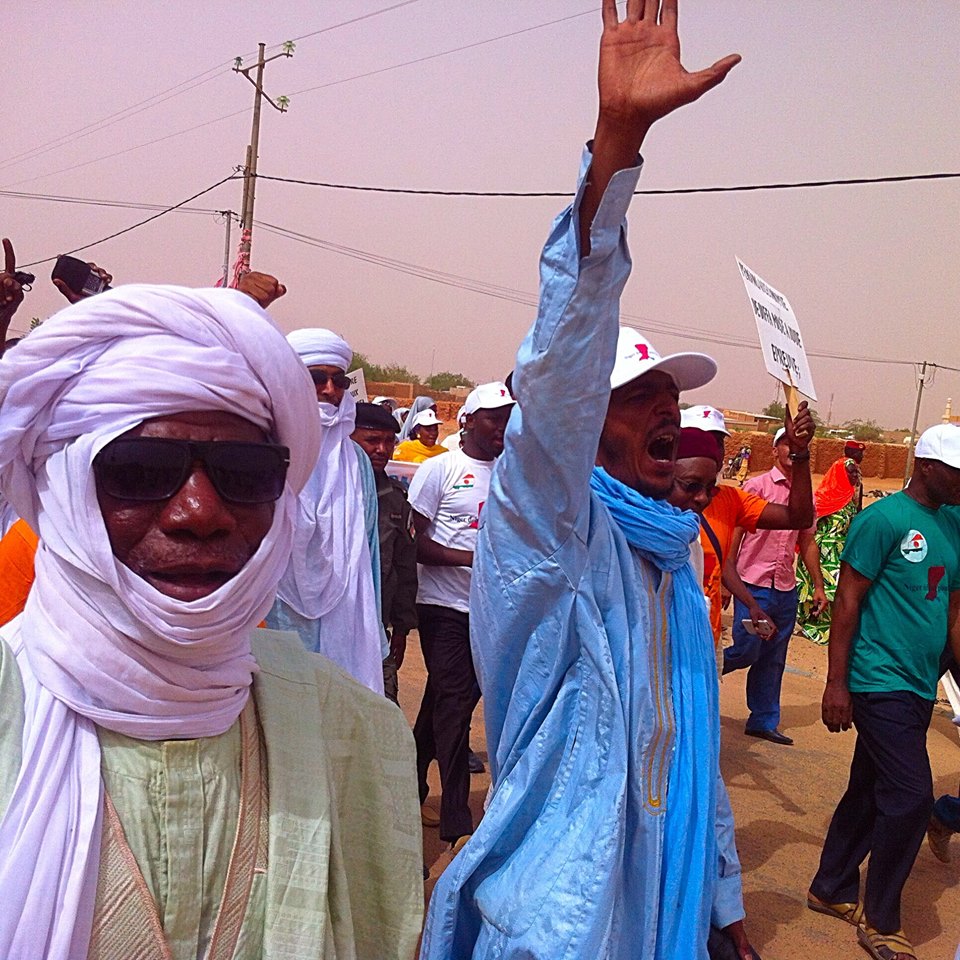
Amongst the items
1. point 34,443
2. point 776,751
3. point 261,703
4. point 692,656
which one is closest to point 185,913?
point 261,703

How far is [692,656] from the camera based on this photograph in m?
2.51

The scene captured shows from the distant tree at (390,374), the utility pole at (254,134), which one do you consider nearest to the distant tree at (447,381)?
the distant tree at (390,374)

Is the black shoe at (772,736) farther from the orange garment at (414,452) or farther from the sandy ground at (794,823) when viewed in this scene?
the orange garment at (414,452)

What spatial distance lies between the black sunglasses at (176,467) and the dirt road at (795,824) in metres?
3.70

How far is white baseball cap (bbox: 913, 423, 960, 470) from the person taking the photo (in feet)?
14.8

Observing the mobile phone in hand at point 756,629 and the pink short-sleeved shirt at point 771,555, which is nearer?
the mobile phone in hand at point 756,629

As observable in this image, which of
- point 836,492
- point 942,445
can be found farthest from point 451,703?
point 836,492

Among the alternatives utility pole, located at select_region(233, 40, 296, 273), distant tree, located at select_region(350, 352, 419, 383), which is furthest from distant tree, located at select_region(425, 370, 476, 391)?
utility pole, located at select_region(233, 40, 296, 273)

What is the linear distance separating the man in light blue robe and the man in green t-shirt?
2.33 m

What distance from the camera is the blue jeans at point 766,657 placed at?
24.3 ft

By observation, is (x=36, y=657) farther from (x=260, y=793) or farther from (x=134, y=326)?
(x=134, y=326)

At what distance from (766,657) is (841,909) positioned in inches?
102

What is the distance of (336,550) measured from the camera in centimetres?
430

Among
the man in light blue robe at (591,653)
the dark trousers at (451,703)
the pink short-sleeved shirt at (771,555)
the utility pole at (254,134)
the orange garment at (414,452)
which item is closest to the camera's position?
the man in light blue robe at (591,653)
